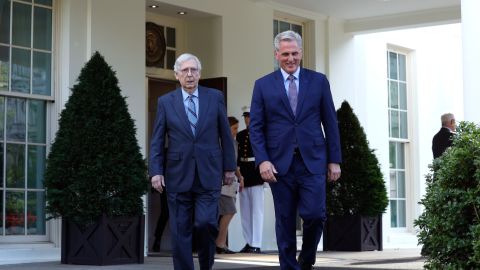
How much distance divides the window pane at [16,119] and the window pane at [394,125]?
27.8 feet

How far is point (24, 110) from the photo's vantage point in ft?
35.9

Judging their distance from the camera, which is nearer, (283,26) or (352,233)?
(352,233)

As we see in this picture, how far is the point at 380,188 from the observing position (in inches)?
540

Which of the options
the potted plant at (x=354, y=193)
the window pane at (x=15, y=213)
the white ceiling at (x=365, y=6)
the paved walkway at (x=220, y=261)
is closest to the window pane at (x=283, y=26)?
the white ceiling at (x=365, y=6)

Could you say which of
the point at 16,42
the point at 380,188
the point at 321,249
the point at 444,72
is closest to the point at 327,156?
the point at 16,42

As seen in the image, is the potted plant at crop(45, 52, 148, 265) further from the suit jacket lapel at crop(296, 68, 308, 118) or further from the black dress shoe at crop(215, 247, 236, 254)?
the suit jacket lapel at crop(296, 68, 308, 118)

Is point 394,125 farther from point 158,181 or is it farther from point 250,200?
point 158,181

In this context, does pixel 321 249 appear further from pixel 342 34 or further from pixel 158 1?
pixel 158 1

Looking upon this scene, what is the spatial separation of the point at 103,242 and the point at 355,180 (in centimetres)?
478

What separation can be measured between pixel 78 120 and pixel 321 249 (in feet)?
19.1

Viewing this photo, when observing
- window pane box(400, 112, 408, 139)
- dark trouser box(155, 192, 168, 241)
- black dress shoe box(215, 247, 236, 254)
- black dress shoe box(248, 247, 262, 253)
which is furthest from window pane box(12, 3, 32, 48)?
window pane box(400, 112, 408, 139)

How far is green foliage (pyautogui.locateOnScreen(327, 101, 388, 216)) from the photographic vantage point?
44.5 feet

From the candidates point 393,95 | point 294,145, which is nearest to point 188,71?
point 294,145

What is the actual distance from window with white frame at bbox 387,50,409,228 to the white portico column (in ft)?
30.2
